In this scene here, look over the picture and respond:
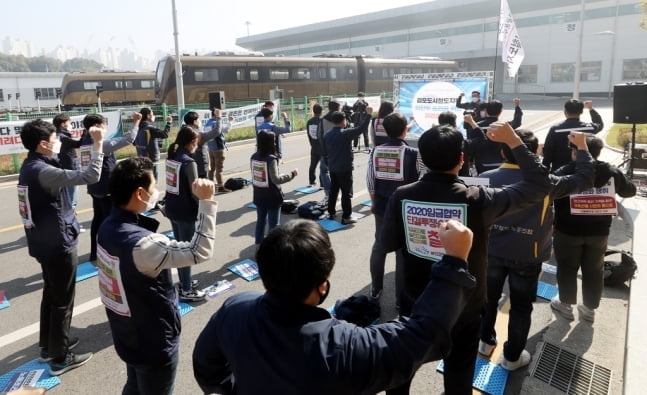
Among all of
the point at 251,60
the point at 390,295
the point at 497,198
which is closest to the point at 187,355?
the point at 390,295

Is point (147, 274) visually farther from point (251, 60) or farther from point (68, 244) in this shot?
point (251, 60)

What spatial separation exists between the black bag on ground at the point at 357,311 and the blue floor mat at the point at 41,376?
7.76 feet

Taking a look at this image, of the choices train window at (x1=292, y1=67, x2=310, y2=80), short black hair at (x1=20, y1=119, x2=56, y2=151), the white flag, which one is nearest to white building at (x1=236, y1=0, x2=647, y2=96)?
train window at (x1=292, y1=67, x2=310, y2=80)

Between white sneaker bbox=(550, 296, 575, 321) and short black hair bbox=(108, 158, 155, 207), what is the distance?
13.2ft

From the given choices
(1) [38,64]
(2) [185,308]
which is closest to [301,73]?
(2) [185,308]

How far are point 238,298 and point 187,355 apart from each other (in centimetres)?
265

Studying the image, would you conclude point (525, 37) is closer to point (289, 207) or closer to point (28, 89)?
Answer: point (289, 207)

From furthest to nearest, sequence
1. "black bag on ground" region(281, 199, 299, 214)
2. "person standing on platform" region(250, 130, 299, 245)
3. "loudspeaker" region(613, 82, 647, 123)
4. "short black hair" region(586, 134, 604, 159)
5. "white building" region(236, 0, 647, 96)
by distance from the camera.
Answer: "white building" region(236, 0, 647, 96), "black bag on ground" region(281, 199, 299, 214), "loudspeaker" region(613, 82, 647, 123), "person standing on platform" region(250, 130, 299, 245), "short black hair" region(586, 134, 604, 159)

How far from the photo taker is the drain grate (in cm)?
330

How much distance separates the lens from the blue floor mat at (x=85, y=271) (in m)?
5.48

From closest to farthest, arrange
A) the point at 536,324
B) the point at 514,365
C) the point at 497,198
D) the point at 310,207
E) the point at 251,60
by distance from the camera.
A: the point at 497,198 → the point at 514,365 → the point at 536,324 → the point at 310,207 → the point at 251,60

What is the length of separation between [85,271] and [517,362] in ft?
16.9

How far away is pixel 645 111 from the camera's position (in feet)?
26.5

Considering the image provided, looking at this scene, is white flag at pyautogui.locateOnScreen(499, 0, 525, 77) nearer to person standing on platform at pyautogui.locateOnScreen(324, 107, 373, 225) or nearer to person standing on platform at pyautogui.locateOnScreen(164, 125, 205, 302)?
person standing on platform at pyautogui.locateOnScreen(324, 107, 373, 225)
